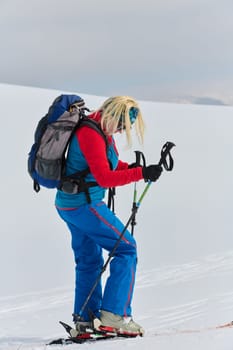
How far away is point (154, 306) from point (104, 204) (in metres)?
2.21

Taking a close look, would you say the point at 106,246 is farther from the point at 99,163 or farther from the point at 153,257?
the point at 153,257

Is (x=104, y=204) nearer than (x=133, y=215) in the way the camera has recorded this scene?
Yes

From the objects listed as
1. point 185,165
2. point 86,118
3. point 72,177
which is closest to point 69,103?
point 86,118

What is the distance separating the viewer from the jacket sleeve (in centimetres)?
399

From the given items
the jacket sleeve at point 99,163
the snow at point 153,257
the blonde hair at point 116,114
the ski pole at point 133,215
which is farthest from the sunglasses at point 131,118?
the snow at point 153,257

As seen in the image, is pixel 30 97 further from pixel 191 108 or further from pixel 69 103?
pixel 69 103

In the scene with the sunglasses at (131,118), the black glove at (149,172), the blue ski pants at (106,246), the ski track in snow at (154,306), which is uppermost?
the sunglasses at (131,118)

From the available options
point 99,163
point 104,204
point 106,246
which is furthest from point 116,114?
point 106,246

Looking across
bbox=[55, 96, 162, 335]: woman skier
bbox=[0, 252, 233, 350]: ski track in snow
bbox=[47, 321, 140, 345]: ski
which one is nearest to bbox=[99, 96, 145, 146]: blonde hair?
bbox=[55, 96, 162, 335]: woman skier

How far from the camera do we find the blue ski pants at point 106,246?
14.0 ft

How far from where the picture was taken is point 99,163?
3.98 metres

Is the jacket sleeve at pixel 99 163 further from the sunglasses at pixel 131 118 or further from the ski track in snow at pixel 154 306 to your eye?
the ski track in snow at pixel 154 306

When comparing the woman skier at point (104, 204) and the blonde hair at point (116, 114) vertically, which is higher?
the blonde hair at point (116, 114)

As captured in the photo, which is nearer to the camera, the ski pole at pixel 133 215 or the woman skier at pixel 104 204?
the woman skier at pixel 104 204
